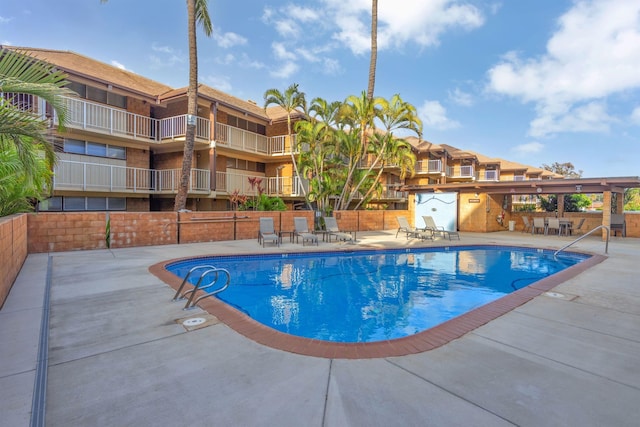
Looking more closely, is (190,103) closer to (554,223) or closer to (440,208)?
(440,208)

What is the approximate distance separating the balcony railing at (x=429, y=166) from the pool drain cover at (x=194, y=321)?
1299 inches

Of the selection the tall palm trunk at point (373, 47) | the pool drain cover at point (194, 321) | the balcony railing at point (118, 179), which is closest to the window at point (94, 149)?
the balcony railing at point (118, 179)

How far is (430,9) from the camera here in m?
16.5

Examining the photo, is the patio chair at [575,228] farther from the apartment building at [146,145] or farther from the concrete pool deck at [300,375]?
the concrete pool deck at [300,375]

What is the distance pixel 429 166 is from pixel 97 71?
29.2 m

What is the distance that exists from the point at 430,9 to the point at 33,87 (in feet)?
59.7

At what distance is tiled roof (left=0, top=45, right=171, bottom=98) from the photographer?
14.0 meters

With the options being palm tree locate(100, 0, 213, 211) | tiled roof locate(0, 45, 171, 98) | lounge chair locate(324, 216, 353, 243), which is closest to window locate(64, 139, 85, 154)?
tiled roof locate(0, 45, 171, 98)

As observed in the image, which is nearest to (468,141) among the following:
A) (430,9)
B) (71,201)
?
(430,9)

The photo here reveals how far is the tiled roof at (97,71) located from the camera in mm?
13952

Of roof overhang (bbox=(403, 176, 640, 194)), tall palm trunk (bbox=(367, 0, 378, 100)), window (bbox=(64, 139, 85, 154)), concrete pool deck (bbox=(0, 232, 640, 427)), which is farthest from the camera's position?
tall palm trunk (bbox=(367, 0, 378, 100))

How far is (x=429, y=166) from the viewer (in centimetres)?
3428

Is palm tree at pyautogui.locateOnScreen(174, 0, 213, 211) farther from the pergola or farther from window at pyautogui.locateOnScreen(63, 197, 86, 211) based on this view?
the pergola

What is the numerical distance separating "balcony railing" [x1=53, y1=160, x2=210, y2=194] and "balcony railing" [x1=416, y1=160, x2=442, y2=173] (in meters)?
24.2
